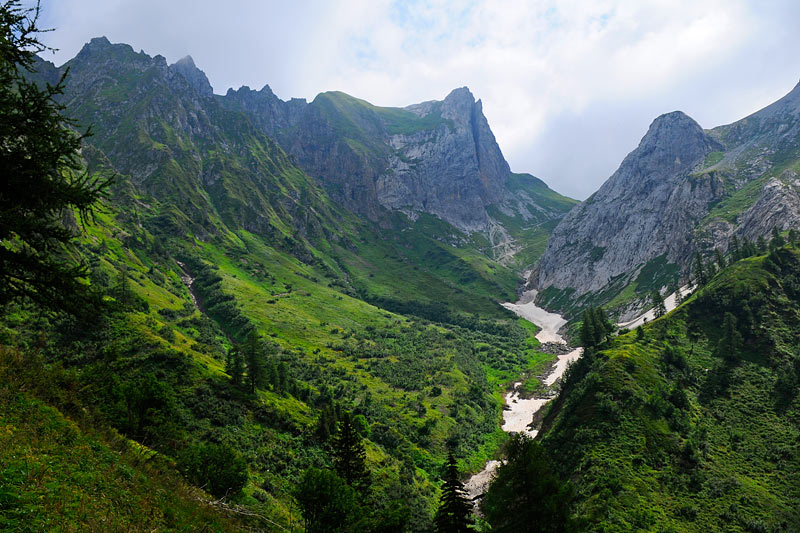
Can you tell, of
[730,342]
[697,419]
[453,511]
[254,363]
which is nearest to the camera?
[453,511]

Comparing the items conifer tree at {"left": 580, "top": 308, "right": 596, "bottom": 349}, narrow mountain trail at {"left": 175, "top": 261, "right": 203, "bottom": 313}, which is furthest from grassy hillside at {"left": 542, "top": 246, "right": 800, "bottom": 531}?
narrow mountain trail at {"left": 175, "top": 261, "right": 203, "bottom": 313}

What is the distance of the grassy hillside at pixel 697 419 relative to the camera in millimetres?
52156

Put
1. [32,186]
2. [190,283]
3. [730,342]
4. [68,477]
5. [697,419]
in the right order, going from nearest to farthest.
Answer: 1. [32,186]
2. [68,477]
3. [697,419]
4. [730,342]
5. [190,283]

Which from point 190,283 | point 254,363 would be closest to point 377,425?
point 254,363

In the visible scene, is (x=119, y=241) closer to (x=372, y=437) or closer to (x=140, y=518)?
(x=372, y=437)

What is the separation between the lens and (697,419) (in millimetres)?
69312

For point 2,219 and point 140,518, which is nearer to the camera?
point 2,219

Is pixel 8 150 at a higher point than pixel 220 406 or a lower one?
higher

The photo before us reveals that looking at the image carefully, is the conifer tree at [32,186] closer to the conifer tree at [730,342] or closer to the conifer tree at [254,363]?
the conifer tree at [254,363]

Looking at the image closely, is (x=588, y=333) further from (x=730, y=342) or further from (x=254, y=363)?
(x=254, y=363)

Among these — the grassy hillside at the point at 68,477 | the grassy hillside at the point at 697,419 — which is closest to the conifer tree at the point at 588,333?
the grassy hillside at the point at 697,419

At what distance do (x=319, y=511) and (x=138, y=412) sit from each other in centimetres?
2412

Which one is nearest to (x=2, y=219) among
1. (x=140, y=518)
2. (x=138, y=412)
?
(x=140, y=518)

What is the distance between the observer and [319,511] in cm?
3638
